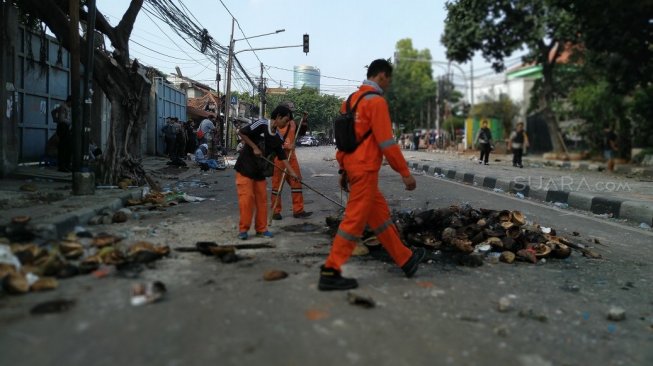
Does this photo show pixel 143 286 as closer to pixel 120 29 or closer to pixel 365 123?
pixel 365 123

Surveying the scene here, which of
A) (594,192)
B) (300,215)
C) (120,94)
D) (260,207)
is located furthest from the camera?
(594,192)

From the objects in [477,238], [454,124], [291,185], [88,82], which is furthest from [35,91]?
[454,124]

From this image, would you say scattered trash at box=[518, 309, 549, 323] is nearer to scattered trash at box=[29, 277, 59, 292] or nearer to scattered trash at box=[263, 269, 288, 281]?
scattered trash at box=[263, 269, 288, 281]

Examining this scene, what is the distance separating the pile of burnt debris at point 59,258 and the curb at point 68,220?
0.15 metres

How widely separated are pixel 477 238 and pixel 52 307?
139 inches

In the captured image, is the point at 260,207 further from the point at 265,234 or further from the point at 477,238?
the point at 477,238

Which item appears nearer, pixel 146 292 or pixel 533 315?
pixel 146 292

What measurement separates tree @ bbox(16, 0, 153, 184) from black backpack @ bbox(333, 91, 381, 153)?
624cm

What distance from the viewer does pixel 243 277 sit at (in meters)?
3.75

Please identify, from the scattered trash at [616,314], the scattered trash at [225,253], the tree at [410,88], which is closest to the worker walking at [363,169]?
the scattered trash at [225,253]

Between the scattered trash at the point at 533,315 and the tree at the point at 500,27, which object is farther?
the tree at the point at 500,27

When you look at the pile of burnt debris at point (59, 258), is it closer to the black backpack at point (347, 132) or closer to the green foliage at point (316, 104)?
the black backpack at point (347, 132)

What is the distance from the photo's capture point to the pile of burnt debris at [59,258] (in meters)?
3.27

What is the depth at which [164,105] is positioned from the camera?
77.5 ft
